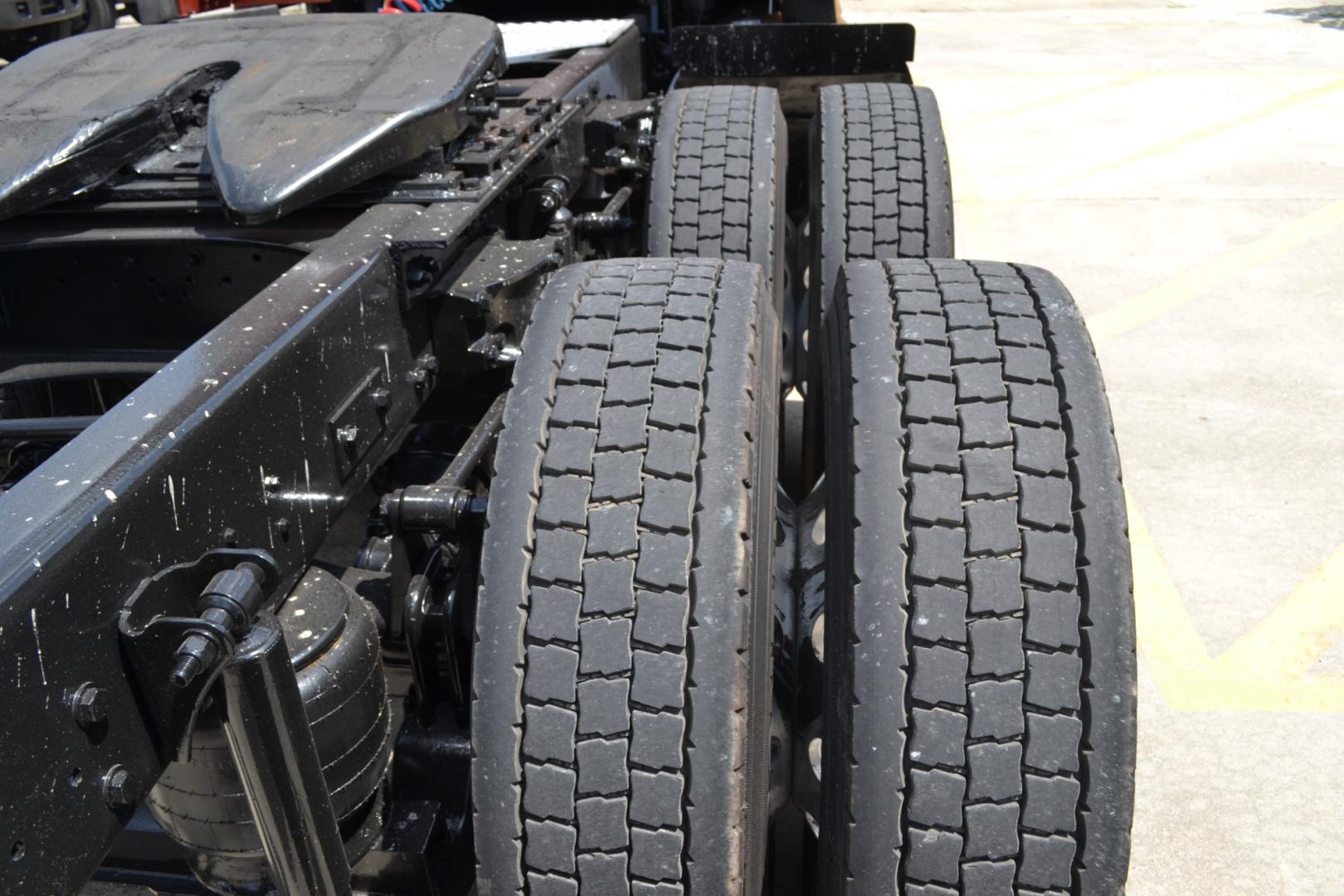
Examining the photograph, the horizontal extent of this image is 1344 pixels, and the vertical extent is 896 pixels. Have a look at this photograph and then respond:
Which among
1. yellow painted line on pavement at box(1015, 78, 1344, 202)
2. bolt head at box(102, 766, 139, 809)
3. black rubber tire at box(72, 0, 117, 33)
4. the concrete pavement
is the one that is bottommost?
the concrete pavement

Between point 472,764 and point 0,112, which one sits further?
point 0,112

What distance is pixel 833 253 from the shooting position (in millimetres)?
3469

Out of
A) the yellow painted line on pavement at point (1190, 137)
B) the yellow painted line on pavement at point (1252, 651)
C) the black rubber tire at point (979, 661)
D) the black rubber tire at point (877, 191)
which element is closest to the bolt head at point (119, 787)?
the black rubber tire at point (979, 661)

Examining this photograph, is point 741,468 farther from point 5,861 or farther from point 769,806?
point 5,861

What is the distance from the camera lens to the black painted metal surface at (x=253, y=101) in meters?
2.29

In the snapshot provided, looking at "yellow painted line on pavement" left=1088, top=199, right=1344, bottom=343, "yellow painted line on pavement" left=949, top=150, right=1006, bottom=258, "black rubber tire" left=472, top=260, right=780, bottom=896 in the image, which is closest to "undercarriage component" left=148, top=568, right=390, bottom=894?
"black rubber tire" left=472, top=260, right=780, bottom=896

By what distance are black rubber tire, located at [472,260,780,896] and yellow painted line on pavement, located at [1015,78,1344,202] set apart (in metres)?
6.76

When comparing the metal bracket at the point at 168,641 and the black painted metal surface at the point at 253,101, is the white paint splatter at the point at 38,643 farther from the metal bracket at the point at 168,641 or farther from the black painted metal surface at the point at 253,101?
the black painted metal surface at the point at 253,101

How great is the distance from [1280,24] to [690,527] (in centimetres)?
1617

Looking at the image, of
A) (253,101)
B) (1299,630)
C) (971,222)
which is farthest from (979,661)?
(971,222)

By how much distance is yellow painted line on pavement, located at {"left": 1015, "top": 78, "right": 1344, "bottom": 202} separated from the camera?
26.8 ft

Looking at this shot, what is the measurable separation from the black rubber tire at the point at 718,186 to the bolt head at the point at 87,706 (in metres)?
2.34

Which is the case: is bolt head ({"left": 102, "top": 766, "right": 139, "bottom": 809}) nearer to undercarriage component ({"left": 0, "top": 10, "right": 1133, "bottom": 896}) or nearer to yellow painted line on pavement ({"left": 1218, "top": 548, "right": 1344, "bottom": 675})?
undercarriage component ({"left": 0, "top": 10, "right": 1133, "bottom": 896})

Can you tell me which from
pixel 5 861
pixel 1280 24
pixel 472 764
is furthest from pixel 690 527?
pixel 1280 24
